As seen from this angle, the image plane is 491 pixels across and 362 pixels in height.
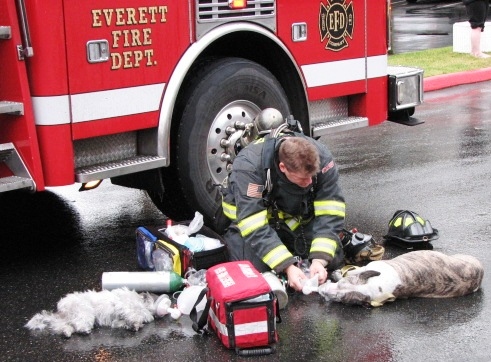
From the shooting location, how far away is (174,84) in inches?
213

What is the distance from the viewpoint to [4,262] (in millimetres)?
5574

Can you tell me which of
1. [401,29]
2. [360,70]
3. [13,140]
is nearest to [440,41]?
[401,29]

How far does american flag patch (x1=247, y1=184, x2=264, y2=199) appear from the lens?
4801 millimetres

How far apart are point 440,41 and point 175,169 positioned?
39.6ft

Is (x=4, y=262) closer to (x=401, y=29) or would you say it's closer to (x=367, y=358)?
(x=367, y=358)

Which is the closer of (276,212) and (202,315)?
(202,315)

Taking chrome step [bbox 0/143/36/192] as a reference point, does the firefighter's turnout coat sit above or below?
below

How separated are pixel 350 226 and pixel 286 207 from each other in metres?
1.16

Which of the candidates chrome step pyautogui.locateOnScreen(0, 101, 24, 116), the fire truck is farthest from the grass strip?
chrome step pyautogui.locateOnScreen(0, 101, 24, 116)

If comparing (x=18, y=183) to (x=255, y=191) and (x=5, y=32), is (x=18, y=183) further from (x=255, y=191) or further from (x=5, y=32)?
(x=255, y=191)

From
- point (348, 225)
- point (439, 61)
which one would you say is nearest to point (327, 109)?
point (348, 225)

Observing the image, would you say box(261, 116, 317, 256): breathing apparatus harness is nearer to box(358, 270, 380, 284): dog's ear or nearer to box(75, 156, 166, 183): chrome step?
box(358, 270, 380, 284): dog's ear

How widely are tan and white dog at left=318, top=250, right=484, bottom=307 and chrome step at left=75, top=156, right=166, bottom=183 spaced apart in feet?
4.03

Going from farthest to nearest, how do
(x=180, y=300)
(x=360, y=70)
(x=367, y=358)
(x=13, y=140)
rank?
1. (x=360, y=70)
2. (x=13, y=140)
3. (x=180, y=300)
4. (x=367, y=358)
